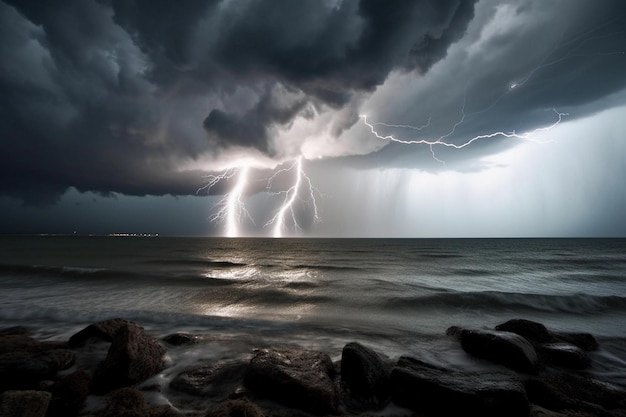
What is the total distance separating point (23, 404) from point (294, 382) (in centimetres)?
308

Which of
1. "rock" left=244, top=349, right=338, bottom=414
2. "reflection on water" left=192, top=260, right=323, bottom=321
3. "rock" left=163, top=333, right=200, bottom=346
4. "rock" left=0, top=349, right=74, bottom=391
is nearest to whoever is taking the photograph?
"rock" left=244, top=349, right=338, bottom=414

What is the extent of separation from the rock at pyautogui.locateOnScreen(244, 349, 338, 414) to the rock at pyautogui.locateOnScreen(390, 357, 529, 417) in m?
1.06

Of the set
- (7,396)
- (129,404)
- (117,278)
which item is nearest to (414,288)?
(129,404)

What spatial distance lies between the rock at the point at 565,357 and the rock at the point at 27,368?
29.8 ft

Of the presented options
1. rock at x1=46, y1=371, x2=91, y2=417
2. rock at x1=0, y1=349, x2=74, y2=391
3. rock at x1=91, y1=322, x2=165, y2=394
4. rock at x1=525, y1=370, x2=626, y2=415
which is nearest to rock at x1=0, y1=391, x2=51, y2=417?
rock at x1=46, y1=371, x2=91, y2=417

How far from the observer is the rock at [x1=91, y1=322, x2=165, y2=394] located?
439 cm

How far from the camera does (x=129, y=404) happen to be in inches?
146

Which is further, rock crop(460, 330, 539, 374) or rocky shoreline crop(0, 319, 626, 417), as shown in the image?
rock crop(460, 330, 539, 374)

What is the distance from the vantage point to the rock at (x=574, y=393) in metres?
4.20

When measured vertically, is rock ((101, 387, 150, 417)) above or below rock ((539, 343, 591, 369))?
above

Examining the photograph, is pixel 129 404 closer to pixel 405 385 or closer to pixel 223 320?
pixel 405 385

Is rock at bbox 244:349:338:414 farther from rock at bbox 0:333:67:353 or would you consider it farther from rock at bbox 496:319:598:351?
rock at bbox 496:319:598:351

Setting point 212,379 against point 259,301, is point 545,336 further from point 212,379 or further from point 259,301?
point 259,301

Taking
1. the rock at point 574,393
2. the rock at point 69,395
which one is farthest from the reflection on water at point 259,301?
the rock at point 574,393
